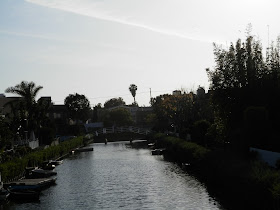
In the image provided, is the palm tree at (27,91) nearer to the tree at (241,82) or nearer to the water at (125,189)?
the water at (125,189)

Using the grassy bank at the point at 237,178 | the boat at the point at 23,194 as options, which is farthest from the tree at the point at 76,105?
the boat at the point at 23,194

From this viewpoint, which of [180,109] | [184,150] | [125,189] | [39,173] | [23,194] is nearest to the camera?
[23,194]

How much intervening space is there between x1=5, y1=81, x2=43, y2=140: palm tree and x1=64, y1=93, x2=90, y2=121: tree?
9102 cm

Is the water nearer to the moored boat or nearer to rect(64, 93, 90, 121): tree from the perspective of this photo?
the moored boat

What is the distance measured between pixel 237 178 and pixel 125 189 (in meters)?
14.6

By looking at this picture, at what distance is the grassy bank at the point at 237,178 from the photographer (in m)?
34.6

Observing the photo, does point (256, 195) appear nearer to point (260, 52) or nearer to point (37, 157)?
point (260, 52)

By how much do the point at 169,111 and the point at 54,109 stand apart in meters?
56.3

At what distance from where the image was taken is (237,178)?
43.4 meters

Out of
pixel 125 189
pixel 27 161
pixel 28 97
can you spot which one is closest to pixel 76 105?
pixel 28 97

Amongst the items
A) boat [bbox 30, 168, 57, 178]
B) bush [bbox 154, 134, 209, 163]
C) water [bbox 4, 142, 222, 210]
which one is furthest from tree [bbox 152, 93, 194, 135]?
boat [bbox 30, 168, 57, 178]

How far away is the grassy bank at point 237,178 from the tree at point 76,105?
372 feet

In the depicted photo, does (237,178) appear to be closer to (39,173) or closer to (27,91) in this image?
(39,173)

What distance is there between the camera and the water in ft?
142
